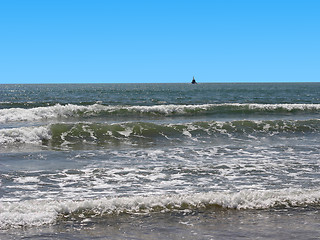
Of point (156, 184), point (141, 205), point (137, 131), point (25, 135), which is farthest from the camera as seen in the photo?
point (137, 131)

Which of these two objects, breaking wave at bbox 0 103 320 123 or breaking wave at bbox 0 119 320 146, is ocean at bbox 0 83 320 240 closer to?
breaking wave at bbox 0 119 320 146

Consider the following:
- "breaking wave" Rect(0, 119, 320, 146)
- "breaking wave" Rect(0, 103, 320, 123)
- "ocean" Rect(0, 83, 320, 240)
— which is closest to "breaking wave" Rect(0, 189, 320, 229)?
"ocean" Rect(0, 83, 320, 240)

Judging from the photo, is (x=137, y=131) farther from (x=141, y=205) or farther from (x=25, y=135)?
(x=141, y=205)

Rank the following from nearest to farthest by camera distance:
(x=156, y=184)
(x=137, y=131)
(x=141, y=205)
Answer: (x=141, y=205) → (x=156, y=184) → (x=137, y=131)

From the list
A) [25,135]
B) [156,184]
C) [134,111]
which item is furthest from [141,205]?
[134,111]

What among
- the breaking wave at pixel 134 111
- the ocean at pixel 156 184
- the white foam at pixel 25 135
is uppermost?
the breaking wave at pixel 134 111

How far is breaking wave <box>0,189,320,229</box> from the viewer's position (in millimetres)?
5777

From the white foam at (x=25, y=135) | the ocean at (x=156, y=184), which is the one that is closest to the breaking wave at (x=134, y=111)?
the white foam at (x=25, y=135)

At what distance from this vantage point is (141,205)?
636 centimetres

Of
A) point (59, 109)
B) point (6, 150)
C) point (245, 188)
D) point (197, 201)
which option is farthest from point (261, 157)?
point (59, 109)

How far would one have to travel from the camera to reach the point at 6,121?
21.6 m

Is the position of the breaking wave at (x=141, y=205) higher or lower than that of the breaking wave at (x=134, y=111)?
lower

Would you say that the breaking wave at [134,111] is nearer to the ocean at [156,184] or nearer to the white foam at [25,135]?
the white foam at [25,135]

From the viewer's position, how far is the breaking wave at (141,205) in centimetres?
578
